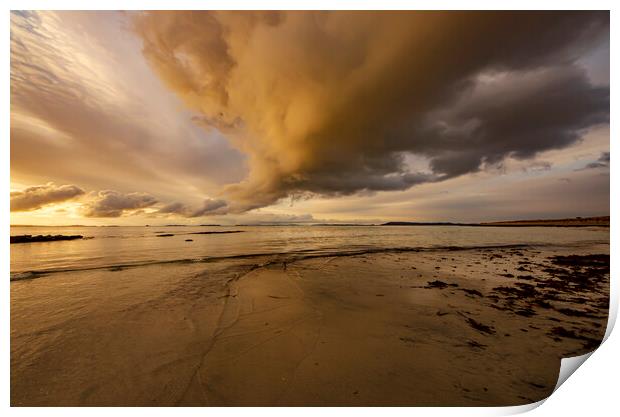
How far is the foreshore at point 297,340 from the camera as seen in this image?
3383 millimetres

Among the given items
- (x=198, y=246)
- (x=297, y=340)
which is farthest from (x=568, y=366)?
(x=198, y=246)

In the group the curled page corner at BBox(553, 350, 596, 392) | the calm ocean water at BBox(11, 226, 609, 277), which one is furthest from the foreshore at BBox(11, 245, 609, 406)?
the calm ocean water at BBox(11, 226, 609, 277)

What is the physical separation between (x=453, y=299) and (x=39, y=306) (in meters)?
11.5

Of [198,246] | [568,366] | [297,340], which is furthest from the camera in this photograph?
[198,246]

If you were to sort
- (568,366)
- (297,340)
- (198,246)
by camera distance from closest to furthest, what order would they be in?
(568,366), (297,340), (198,246)

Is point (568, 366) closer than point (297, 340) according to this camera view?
Yes

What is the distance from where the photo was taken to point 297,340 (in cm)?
451

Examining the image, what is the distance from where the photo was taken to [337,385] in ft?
11.1

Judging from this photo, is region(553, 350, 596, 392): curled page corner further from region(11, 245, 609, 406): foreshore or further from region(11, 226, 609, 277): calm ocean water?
region(11, 226, 609, 277): calm ocean water

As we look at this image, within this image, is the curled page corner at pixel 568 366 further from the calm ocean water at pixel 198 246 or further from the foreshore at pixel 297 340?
the calm ocean water at pixel 198 246

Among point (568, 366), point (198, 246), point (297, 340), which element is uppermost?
point (198, 246)

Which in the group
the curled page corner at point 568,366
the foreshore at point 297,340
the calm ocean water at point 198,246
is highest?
the calm ocean water at point 198,246

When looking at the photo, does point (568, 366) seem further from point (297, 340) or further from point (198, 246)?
point (198, 246)

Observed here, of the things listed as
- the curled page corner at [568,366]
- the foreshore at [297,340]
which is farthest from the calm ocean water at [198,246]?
the curled page corner at [568,366]
